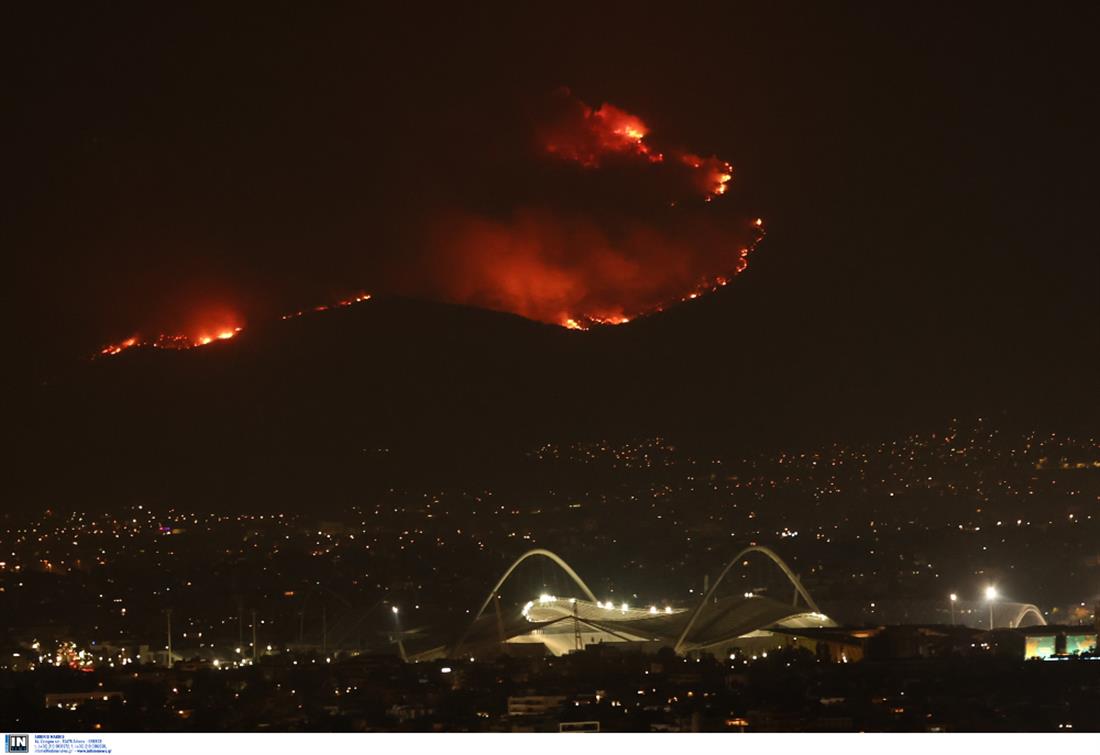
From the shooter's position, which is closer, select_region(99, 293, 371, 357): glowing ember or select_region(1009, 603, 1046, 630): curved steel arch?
select_region(1009, 603, 1046, 630): curved steel arch

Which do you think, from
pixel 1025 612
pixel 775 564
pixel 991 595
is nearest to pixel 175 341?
pixel 775 564

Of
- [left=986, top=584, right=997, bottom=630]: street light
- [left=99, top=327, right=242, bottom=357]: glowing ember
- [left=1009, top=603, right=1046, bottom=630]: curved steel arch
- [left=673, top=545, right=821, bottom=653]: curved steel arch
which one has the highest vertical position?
[left=99, top=327, right=242, bottom=357]: glowing ember

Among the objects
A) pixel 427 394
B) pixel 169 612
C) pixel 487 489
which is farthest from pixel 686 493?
pixel 169 612

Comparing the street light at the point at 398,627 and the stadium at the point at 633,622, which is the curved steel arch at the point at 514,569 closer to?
the stadium at the point at 633,622

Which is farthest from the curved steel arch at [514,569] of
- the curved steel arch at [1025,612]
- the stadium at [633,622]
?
the curved steel arch at [1025,612]

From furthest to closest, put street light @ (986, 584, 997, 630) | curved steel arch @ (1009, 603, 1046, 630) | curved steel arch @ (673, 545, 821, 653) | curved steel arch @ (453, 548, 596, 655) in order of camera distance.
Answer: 1. curved steel arch @ (453, 548, 596, 655)
2. curved steel arch @ (673, 545, 821, 653)
3. street light @ (986, 584, 997, 630)
4. curved steel arch @ (1009, 603, 1046, 630)

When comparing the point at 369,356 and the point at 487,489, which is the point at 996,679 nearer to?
the point at 487,489

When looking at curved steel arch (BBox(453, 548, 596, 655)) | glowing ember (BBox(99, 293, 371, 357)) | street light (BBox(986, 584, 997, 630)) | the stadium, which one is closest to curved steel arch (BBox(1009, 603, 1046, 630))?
street light (BBox(986, 584, 997, 630))

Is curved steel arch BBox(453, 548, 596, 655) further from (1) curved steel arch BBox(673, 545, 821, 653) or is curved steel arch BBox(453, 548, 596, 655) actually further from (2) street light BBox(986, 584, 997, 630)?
(2) street light BBox(986, 584, 997, 630)

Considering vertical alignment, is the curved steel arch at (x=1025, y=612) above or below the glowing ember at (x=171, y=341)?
below
